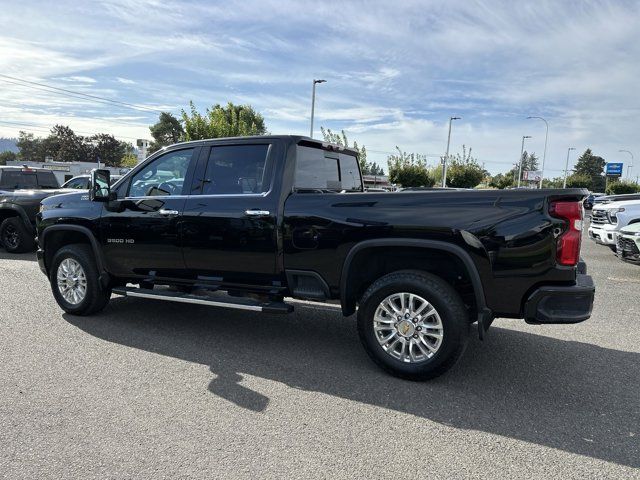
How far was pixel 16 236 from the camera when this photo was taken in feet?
34.4

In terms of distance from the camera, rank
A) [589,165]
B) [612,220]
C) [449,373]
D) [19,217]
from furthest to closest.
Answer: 1. [589,165]
2. [612,220]
3. [19,217]
4. [449,373]

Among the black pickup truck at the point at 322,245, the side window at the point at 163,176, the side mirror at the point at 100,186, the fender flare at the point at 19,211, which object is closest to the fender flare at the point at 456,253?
the black pickup truck at the point at 322,245

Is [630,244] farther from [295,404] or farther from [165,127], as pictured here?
[165,127]

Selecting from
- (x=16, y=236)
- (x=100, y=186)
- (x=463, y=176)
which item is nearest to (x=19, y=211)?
(x=16, y=236)

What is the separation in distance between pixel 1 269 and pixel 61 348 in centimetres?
513

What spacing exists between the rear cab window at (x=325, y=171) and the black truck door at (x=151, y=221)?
1.15 m

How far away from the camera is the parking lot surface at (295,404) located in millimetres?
2781

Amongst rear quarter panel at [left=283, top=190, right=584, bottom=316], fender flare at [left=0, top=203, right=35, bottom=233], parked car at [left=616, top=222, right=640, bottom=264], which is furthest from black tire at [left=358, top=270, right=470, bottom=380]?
fender flare at [left=0, top=203, right=35, bottom=233]

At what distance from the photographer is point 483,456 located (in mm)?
2865

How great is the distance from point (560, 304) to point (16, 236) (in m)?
10.8

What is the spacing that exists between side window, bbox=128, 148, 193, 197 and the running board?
3.34 feet

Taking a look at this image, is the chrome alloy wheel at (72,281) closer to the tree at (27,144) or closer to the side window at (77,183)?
the side window at (77,183)

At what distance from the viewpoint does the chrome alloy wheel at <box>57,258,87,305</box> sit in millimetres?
5508

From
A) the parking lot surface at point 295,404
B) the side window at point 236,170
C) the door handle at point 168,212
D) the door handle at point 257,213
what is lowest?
the parking lot surface at point 295,404
